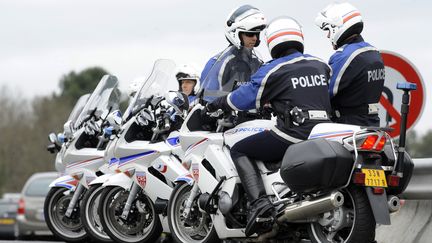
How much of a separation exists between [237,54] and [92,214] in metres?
3.48

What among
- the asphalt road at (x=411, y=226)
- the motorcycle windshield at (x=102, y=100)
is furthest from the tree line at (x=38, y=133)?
the asphalt road at (x=411, y=226)

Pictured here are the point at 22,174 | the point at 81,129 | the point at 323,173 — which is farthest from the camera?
the point at 22,174

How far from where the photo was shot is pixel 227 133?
1077 cm

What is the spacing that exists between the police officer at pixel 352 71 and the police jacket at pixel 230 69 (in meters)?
1.13

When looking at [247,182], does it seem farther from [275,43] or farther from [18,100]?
[18,100]

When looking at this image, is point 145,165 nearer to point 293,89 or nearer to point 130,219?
point 130,219

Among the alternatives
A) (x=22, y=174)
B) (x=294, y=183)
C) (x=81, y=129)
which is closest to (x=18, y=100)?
(x=22, y=174)

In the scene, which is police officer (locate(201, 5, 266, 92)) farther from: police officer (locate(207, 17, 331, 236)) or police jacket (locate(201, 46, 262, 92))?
police officer (locate(207, 17, 331, 236))

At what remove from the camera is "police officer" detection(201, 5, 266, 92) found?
1120 centimetres

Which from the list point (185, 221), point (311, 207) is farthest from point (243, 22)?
point (311, 207)

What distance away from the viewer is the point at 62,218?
14.6 meters

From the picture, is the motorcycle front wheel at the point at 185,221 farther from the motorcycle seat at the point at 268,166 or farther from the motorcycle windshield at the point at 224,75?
the motorcycle seat at the point at 268,166

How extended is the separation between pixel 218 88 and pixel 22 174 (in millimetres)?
68256

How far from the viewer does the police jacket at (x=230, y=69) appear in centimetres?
1118
